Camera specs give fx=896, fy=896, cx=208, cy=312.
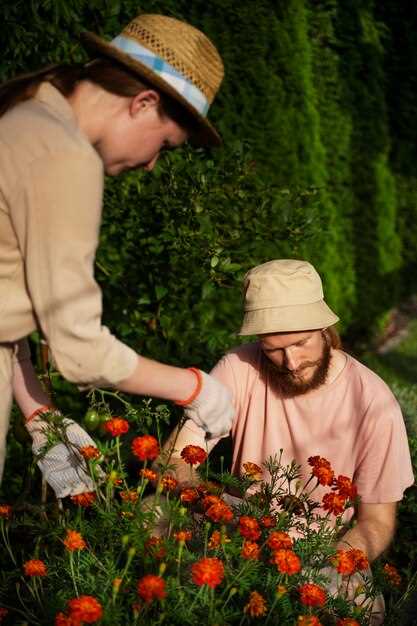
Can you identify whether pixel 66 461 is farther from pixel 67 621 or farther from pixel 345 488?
pixel 345 488

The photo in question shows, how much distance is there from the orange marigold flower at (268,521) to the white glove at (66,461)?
42 centimetres

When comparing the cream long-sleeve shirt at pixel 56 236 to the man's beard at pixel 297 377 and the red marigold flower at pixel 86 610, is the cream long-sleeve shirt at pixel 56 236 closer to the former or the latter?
the red marigold flower at pixel 86 610

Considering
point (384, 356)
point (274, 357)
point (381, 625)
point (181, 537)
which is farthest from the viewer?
point (384, 356)

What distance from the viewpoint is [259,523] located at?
2.15 metres

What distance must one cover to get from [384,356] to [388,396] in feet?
18.4

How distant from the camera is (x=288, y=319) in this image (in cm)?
267

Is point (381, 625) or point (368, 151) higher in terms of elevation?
point (381, 625)

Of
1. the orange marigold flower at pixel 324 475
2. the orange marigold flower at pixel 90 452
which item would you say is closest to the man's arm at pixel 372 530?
the orange marigold flower at pixel 324 475

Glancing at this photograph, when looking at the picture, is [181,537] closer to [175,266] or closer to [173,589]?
[173,589]

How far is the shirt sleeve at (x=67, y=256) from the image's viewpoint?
1634 millimetres

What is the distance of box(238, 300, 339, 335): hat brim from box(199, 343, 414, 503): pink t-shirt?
0.81ft

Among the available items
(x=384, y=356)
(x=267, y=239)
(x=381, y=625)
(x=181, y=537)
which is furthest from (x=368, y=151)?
(x=181, y=537)

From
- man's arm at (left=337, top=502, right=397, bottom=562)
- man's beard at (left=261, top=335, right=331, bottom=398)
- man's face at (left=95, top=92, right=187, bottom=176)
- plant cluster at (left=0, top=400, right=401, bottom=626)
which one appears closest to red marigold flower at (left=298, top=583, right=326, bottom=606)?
plant cluster at (left=0, top=400, right=401, bottom=626)

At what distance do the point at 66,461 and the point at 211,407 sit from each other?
500 mm
